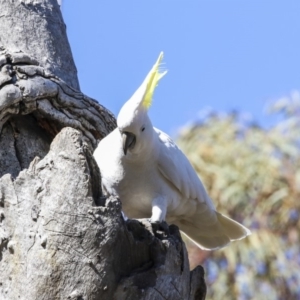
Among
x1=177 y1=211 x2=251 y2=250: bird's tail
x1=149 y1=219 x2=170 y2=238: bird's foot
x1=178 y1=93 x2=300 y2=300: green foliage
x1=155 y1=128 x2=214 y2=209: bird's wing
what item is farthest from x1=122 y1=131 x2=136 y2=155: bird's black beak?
x1=178 y1=93 x2=300 y2=300: green foliage

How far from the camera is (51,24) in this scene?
3189 millimetres

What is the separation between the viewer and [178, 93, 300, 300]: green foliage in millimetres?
7055

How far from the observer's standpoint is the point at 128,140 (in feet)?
9.41

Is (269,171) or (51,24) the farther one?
(269,171)

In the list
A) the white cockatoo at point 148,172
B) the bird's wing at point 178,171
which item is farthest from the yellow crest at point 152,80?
the bird's wing at point 178,171

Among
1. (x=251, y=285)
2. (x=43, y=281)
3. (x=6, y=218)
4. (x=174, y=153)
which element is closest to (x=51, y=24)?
(x=174, y=153)

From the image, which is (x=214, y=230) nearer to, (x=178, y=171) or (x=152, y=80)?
(x=178, y=171)

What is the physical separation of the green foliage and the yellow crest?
430 centimetres

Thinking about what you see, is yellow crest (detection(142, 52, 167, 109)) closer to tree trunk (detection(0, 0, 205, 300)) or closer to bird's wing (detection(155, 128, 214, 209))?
bird's wing (detection(155, 128, 214, 209))

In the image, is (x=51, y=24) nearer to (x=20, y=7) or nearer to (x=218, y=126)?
(x=20, y=7)

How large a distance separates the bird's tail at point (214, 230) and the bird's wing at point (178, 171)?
0.27 feet

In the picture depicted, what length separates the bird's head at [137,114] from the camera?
111 inches

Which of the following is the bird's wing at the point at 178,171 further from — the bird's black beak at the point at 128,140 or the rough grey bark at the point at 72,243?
the rough grey bark at the point at 72,243

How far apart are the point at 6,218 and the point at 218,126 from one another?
18.2 feet
